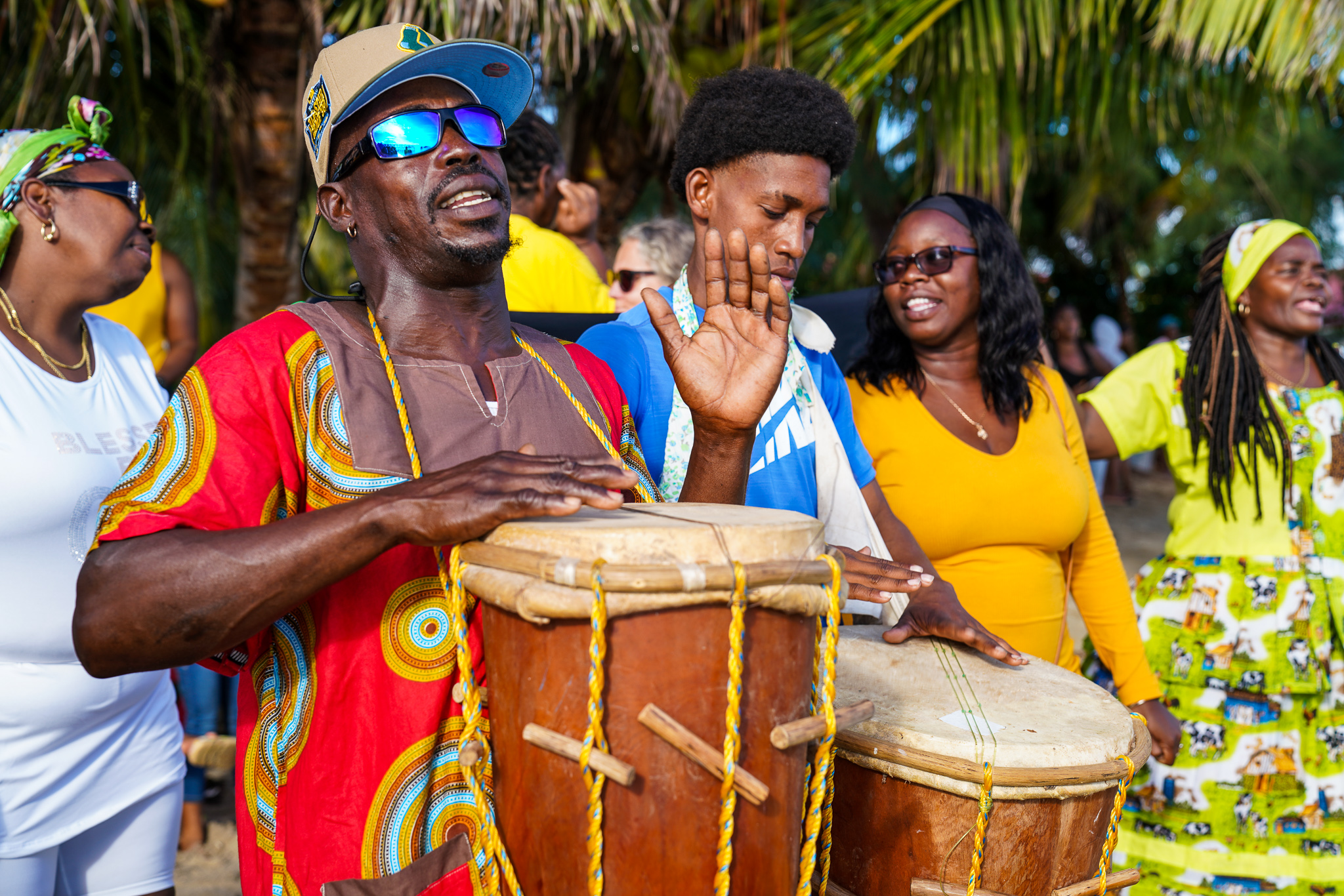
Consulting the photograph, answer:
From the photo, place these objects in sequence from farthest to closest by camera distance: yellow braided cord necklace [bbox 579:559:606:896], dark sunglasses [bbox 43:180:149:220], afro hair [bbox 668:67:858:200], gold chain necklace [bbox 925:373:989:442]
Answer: gold chain necklace [bbox 925:373:989:442]
dark sunglasses [bbox 43:180:149:220]
afro hair [bbox 668:67:858:200]
yellow braided cord necklace [bbox 579:559:606:896]

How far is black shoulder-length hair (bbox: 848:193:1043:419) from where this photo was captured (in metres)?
2.90

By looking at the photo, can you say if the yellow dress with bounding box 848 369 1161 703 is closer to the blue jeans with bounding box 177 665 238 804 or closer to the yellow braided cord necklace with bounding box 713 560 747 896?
the yellow braided cord necklace with bounding box 713 560 747 896

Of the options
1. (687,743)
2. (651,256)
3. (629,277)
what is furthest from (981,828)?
(629,277)

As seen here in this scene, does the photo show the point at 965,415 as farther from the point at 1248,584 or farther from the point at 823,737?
the point at 823,737

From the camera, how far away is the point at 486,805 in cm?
129

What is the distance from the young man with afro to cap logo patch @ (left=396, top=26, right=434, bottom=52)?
0.62 m

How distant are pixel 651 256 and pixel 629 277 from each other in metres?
0.17

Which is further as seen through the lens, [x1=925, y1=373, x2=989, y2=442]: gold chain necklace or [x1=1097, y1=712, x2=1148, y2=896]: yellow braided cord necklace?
[x1=925, y1=373, x2=989, y2=442]: gold chain necklace

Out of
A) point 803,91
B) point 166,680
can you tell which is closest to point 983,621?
point 803,91

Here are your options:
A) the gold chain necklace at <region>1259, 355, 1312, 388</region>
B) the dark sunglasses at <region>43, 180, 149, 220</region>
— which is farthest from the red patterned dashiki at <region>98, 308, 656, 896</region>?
the gold chain necklace at <region>1259, 355, 1312, 388</region>

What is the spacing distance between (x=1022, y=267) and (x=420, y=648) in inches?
89.2

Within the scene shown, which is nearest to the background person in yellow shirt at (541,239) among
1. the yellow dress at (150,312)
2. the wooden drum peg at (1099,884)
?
the yellow dress at (150,312)

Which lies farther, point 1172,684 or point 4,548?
point 1172,684

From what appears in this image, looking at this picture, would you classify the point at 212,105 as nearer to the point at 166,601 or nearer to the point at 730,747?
the point at 166,601
